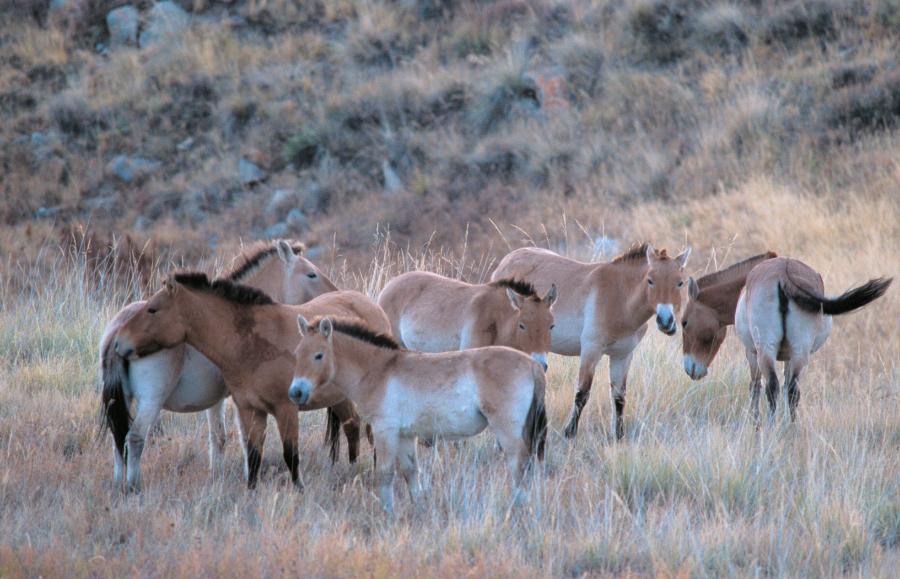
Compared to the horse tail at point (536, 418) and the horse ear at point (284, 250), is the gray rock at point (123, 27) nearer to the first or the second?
the horse ear at point (284, 250)

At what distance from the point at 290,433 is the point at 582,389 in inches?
103

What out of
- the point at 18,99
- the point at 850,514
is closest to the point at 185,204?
the point at 18,99

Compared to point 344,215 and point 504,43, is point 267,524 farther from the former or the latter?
point 504,43

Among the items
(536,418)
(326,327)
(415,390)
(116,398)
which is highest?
(326,327)

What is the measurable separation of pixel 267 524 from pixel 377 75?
1880cm

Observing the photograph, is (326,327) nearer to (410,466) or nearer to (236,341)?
(236,341)

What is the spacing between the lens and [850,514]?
5969 mm

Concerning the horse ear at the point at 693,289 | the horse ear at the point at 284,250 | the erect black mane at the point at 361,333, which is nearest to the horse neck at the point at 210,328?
the erect black mane at the point at 361,333

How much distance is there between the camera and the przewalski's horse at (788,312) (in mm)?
7789

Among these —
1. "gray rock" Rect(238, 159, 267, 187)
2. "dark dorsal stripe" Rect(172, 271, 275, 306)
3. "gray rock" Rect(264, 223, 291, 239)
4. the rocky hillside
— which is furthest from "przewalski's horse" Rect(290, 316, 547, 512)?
"gray rock" Rect(238, 159, 267, 187)

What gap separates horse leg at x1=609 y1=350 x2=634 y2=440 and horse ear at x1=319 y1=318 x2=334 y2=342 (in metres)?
2.91

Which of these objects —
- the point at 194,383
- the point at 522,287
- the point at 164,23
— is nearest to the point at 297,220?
the point at 164,23

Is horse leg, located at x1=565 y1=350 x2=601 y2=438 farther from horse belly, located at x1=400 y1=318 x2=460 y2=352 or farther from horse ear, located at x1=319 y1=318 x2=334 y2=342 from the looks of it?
horse ear, located at x1=319 y1=318 x2=334 y2=342

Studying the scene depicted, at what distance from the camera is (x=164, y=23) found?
26.1 m
